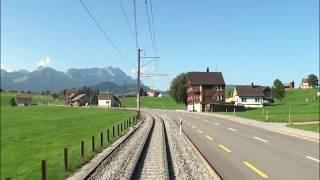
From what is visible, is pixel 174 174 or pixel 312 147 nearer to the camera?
pixel 174 174

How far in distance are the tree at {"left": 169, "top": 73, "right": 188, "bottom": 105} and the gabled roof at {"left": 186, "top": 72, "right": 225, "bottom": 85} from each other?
12.8 metres

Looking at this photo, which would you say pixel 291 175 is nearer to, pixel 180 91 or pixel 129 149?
pixel 129 149

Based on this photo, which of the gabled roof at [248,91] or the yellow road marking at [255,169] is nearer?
the yellow road marking at [255,169]

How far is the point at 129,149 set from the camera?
2511cm

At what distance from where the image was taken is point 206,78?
132 m

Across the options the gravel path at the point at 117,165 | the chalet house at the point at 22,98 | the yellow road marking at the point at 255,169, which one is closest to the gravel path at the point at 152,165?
the gravel path at the point at 117,165

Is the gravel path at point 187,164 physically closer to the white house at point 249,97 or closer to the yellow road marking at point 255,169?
the yellow road marking at point 255,169

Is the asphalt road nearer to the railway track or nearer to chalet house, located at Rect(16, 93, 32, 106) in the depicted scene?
the railway track

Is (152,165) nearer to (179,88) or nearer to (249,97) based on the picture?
(249,97)

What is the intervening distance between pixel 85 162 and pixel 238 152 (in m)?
8.69

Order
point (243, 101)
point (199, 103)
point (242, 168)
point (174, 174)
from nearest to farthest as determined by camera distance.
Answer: point (174, 174) < point (242, 168) < point (199, 103) < point (243, 101)

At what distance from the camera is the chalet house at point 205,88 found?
12781 cm

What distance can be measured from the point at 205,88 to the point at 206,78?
12.0 ft

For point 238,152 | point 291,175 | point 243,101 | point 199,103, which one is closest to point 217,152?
point 238,152
